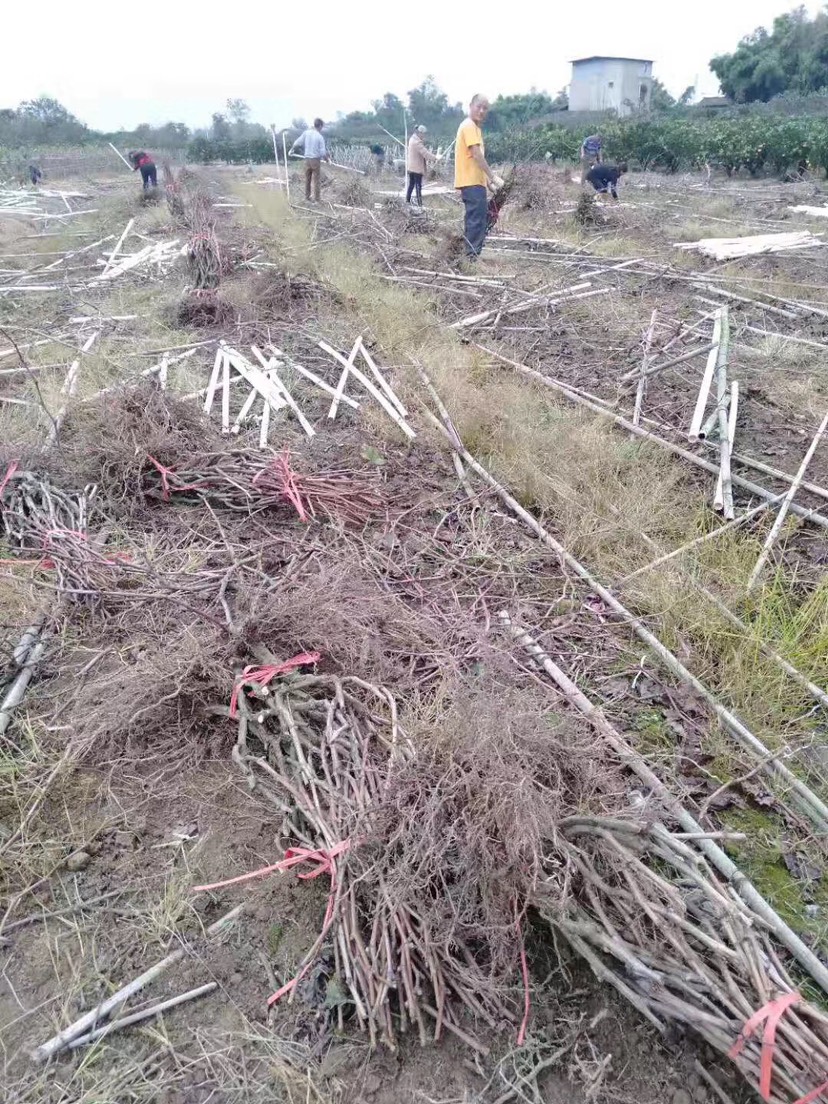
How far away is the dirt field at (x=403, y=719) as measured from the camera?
1.93 m

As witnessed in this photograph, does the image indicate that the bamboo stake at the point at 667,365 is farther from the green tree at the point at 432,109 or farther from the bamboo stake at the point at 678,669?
the green tree at the point at 432,109

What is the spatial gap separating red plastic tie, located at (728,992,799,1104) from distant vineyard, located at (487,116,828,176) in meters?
25.2

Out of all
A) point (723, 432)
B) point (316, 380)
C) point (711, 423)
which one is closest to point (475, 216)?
point (316, 380)

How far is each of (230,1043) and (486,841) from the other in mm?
911

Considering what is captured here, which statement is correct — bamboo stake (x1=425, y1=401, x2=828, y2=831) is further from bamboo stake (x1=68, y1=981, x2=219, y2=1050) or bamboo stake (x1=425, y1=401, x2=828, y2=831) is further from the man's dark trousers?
the man's dark trousers

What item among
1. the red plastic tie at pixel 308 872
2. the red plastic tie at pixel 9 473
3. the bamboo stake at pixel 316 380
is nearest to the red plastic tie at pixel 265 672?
the red plastic tie at pixel 308 872

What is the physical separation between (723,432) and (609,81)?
6392 centimetres

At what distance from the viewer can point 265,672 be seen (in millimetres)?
2783

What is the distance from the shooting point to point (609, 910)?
2.04 meters

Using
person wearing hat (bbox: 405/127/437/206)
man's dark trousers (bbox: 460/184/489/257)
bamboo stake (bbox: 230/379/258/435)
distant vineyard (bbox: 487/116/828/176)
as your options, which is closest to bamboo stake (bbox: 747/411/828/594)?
bamboo stake (bbox: 230/379/258/435)

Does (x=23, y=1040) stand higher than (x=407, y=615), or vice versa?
(x=407, y=615)

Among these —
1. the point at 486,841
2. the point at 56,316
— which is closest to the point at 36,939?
the point at 486,841

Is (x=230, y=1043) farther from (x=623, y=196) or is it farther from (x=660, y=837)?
(x=623, y=196)

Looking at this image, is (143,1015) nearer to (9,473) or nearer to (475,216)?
(9,473)
